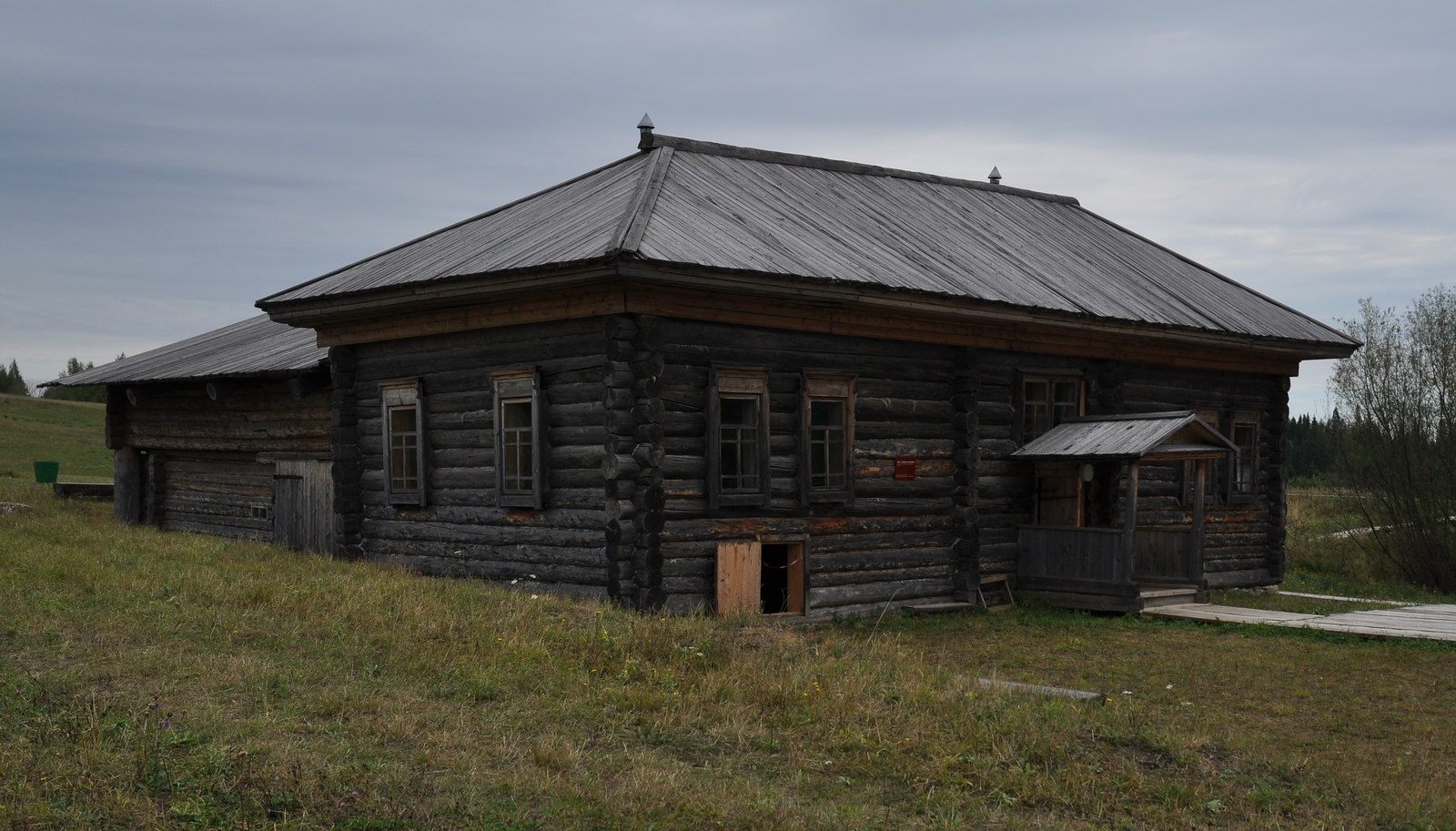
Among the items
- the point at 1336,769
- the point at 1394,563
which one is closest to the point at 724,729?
the point at 1336,769

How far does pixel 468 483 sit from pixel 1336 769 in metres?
10.3

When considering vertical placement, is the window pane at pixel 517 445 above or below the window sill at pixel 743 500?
above

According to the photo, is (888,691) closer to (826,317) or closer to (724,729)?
(724,729)

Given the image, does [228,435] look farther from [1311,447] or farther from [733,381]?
[1311,447]

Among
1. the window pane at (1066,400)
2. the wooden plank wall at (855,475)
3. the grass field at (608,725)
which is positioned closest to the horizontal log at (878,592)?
the wooden plank wall at (855,475)

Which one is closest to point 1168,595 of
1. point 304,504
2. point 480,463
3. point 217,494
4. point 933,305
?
point 933,305

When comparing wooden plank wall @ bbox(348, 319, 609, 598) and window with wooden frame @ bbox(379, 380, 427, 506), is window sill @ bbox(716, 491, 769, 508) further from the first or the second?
window with wooden frame @ bbox(379, 380, 427, 506)

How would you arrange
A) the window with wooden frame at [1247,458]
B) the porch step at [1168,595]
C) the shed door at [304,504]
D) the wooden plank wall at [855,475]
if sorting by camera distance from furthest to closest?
the window with wooden frame at [1247,458] < the shed door at [304,504] < the porch step at [1168,595] < the wooden plank wall at [855,475]

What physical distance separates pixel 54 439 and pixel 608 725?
49492 mm

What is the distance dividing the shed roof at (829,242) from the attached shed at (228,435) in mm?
2146

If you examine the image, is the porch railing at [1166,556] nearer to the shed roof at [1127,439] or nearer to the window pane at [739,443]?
the shed roof at [1127,439]

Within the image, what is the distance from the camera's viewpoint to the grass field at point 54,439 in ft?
139

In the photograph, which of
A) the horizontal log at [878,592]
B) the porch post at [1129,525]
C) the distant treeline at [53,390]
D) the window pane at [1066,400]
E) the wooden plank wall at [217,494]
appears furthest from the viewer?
the distant treeline at [53,390]

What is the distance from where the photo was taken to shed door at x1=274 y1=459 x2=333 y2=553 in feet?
63.6
